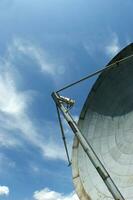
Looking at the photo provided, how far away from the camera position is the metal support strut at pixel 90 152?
1053 inches

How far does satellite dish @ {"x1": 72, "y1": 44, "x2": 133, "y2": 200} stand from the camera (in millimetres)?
32531

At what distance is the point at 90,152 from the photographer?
30125 millimetres

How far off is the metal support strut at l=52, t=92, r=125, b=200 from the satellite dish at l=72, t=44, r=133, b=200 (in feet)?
10.1

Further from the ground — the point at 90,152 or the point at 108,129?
the point at 108,129

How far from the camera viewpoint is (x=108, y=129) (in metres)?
35.3

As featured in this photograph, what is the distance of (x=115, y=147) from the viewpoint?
3391 centimetres

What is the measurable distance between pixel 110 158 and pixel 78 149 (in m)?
4.02

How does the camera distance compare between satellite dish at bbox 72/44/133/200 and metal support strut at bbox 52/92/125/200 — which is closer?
metal support strut at bbox 52/92/125/200

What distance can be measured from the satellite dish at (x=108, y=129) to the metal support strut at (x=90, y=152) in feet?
10.1

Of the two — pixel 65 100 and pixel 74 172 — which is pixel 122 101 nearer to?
pixel 65 100

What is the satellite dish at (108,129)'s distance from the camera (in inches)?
1281

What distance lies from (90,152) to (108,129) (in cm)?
572

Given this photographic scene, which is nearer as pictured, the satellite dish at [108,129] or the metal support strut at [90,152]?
the metal support strut at [90,152]

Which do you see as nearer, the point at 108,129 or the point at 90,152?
the point at 90,152
